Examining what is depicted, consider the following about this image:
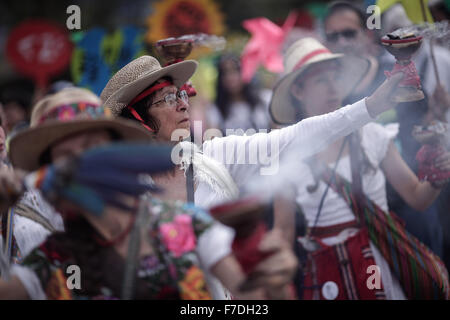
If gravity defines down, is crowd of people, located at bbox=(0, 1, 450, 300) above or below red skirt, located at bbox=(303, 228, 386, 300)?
above

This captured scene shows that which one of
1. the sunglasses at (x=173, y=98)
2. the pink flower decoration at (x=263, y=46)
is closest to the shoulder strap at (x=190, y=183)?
the sunglasses at (x=173, y=98)

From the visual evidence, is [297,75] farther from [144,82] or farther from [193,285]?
[193,285]

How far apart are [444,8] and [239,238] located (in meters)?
2.62

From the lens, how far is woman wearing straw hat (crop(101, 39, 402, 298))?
309cm

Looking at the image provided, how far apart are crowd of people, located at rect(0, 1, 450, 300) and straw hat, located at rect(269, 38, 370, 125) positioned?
1 centimetres

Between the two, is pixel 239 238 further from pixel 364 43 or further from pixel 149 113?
pixel 364 43

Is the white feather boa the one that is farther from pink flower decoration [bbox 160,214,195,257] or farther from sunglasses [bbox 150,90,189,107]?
pink flower decoration [bbox 160,214,195,257]

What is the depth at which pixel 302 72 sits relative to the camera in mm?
4301

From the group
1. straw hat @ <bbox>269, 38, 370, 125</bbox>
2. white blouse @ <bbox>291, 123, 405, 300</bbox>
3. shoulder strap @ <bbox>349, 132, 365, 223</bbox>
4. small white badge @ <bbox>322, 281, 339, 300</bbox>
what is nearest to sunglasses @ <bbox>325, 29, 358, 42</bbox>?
straw hat @ <bbox>269, 38, 370, 125</bbox>

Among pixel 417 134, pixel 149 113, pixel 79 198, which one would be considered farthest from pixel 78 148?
pixel 417 134

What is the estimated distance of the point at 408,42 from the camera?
2914 millimetres
